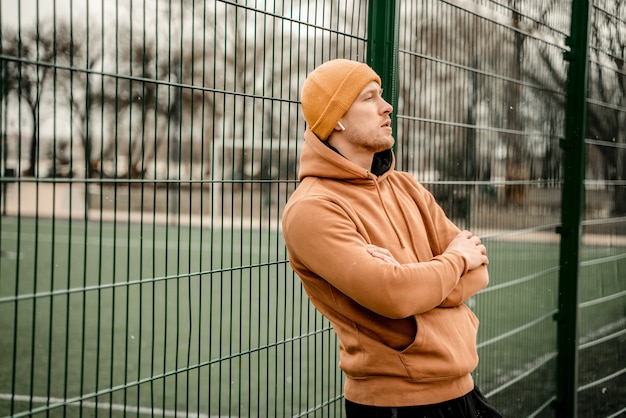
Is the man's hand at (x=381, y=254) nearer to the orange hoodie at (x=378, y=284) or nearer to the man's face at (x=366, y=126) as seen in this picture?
the orange hoodie at (x=378, y=284)

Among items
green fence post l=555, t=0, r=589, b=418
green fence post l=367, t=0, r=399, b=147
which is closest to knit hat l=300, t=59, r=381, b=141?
green fence post l=367, t=0, r=399, b=147

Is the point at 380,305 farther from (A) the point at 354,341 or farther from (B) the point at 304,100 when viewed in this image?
(B) the point at 304,100

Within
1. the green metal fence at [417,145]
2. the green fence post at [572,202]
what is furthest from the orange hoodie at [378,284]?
the green fence post at [572,202]

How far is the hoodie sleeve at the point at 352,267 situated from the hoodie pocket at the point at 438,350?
102 millimetres

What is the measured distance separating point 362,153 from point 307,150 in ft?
0.59

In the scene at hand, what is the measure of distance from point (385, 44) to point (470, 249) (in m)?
1.12

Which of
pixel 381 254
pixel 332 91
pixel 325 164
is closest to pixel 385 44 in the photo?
pixel 332 91

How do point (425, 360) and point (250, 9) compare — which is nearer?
point (425, 360)

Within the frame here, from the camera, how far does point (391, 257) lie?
7.79 ft

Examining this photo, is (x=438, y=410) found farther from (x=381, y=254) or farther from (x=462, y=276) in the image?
(x=381, y=254)

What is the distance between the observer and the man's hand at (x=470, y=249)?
261 centimetres

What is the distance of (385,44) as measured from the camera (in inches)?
133

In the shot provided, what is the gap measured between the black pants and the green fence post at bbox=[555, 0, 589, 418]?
2569 mm

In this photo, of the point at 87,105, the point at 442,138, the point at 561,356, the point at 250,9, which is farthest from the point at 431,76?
the point at 561,356
